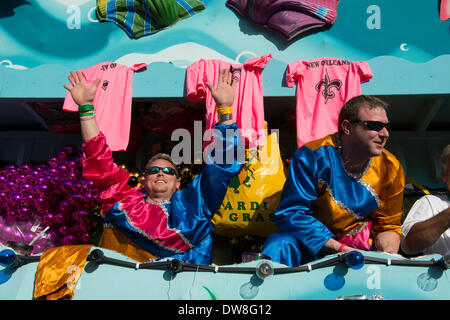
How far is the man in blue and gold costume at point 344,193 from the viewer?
7.11ft

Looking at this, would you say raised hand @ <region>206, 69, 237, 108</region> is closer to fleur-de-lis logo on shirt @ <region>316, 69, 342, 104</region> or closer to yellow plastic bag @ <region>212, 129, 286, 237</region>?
yellow plastic bag @ <region>212, 129, 286, 237</region>

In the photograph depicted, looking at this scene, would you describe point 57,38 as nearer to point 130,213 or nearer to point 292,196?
point 130,213

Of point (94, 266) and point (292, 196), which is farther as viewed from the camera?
point (292, 196)

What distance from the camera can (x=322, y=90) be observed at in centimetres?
304

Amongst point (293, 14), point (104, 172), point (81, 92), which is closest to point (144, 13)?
point (293, 14)

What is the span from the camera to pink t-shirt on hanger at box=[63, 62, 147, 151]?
3078 millimetres

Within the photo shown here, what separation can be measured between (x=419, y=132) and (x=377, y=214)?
1652 millimetres

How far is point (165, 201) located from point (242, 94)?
931mm

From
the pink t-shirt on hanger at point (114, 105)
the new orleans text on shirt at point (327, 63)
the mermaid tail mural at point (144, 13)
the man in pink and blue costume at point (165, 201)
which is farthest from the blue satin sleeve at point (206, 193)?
the mermaid tail mural at point (144, 13)

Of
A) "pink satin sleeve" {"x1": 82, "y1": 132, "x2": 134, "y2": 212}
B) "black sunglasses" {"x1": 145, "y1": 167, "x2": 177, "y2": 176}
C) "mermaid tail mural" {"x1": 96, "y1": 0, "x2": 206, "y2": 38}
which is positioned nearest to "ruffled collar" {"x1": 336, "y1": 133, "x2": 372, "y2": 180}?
"black sunglasses" {"x1": 145, "y1": 167, "x2": 177, "y2": 176}

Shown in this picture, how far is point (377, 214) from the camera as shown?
2404 mm

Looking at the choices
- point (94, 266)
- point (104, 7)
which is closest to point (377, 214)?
point (94, 266)

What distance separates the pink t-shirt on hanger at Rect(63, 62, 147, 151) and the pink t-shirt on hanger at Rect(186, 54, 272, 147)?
0.45m

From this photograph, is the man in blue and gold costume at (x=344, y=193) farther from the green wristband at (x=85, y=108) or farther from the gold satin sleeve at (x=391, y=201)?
the green wristband at (x=85, y=108)
